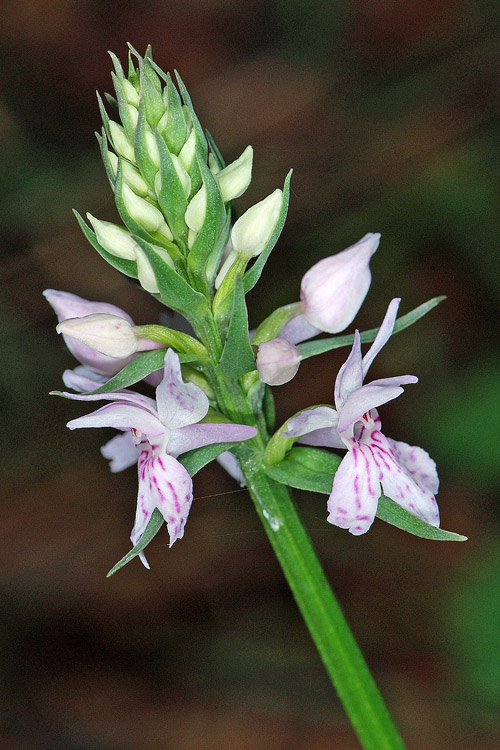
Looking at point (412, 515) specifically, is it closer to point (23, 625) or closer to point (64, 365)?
point (64, 365)

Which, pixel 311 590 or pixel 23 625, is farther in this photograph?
pixel 23 625

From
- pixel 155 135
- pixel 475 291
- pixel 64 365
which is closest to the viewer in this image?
pixel 155 135

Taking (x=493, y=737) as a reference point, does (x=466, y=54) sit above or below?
above

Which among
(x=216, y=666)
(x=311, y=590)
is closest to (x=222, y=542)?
(x=216, y=666)

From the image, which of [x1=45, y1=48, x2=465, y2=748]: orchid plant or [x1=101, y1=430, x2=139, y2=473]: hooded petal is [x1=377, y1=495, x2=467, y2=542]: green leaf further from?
[x1=101, y1=430, x2=139, y2=473]: hooded petal

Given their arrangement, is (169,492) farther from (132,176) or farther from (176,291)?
(132,176)

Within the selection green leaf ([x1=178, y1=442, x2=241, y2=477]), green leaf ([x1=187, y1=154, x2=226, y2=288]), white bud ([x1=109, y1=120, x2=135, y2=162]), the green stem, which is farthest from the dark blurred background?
white bud ([x1=109, y1=120, x2=135, y2=162])
